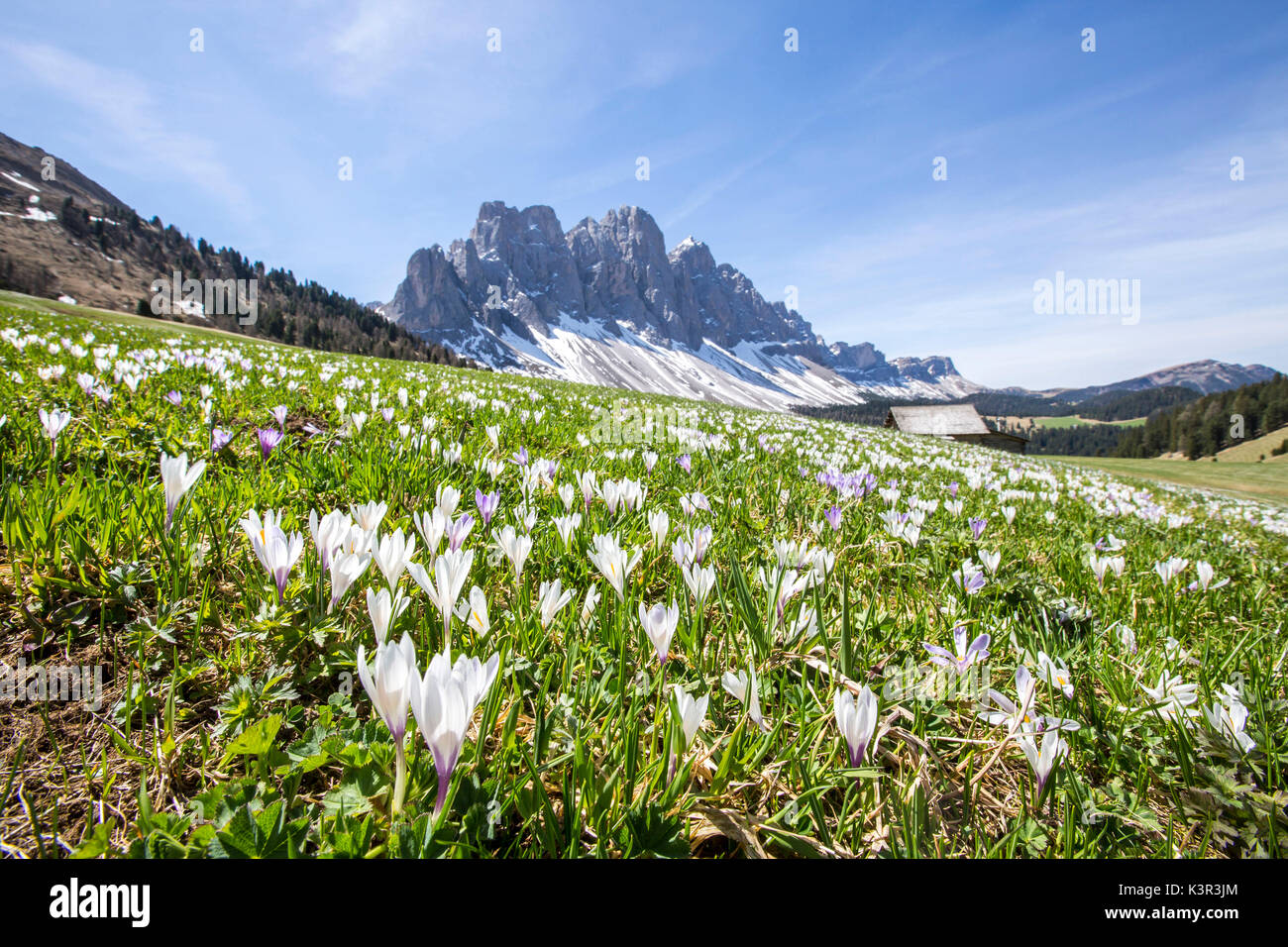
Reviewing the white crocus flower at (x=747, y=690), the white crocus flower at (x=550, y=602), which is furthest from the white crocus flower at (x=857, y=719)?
the white crocus flower at (x=550, y=602)

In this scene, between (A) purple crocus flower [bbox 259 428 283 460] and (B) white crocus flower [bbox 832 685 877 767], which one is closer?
(B) white crocus flower [bbox 832 685 877 767]

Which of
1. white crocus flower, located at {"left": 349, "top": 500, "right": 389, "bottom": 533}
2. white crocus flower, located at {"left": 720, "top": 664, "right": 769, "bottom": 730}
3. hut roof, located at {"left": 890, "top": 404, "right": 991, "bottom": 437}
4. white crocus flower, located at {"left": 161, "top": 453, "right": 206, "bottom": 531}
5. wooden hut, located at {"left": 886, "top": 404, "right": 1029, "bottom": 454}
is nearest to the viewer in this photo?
white crocus flower, located at {"left": 720, "top": 664, "right": 769, "bottom": 730}

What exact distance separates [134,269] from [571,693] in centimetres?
21891

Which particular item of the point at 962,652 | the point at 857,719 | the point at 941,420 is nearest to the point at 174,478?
the point at 857,719

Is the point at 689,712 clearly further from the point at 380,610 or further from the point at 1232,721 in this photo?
the point at 1232,721

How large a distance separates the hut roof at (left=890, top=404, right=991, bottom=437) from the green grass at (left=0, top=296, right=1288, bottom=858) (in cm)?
9285

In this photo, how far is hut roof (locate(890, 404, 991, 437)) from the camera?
85.8 meters

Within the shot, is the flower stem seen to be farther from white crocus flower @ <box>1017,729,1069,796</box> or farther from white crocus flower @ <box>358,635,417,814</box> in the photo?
white crocus flower @ <box>1017,729,1069,796</box>

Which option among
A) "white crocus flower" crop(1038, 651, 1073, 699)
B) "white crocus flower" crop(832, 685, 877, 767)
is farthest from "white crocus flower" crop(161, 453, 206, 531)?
"white crocus flower" crop(1038, 651, 1073, 699)

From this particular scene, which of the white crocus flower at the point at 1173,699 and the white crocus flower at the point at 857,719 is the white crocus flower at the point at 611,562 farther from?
the white crocus flower at the point at 1173,699

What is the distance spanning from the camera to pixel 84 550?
189 centimetres

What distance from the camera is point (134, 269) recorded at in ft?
502
